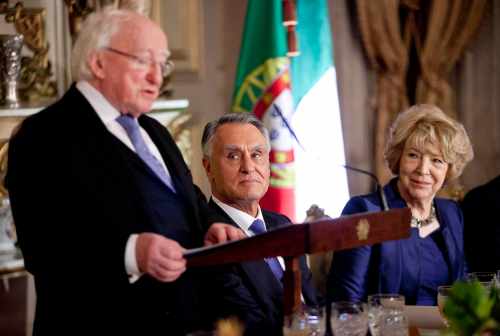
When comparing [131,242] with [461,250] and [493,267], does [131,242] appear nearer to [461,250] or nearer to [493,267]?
[461,250]

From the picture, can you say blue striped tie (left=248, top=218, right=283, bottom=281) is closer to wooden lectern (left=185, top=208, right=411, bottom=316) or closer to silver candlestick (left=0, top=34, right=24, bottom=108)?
wooden lectern (left=185, top=208, right=411, bottom=316)

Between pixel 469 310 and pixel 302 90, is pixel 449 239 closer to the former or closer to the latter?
pixel 469 310

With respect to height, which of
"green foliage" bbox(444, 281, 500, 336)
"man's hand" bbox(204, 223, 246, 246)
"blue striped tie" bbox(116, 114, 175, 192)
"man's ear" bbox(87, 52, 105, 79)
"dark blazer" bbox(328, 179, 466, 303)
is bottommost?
"dark blazer" bbox(328, 179, 466, 303)

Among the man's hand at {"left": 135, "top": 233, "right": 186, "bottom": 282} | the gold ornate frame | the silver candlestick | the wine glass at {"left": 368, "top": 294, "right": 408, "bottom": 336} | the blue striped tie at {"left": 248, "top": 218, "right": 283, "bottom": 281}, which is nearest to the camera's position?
the man's hand at {"left": 135, "top": 233, "right": 186, "bottom": 282}

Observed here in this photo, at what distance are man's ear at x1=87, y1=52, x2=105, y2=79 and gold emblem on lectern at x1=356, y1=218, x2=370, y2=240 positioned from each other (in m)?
0.70

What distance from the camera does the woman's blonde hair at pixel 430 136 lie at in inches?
140

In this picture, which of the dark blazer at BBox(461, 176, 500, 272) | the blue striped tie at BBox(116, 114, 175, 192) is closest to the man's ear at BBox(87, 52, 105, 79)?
the blue striped tie at BBox(116, 114, 175, 192)

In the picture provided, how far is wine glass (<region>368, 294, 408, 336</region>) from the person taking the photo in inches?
103

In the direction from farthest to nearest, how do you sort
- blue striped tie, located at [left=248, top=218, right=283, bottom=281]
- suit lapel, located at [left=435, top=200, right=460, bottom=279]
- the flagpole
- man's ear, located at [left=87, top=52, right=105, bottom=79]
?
1. the flagpole
2. suit lapel, located at [left=435, top=200, right=460, bottom=279]
3. blue striped tie, located at [left=248, top=218, right=283, bottom=281]
4. man's ear, located at [left=87, top=52, right=105, bottom=79]

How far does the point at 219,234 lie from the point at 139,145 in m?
0.29

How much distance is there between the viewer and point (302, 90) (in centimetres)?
528

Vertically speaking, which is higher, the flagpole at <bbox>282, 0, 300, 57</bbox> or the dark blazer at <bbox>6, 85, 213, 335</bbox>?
the flagpole at <bbox>282, 0, 300, 57</bbox>

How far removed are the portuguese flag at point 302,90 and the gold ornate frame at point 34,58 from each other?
996mm

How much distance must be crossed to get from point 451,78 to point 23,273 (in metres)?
2.79
